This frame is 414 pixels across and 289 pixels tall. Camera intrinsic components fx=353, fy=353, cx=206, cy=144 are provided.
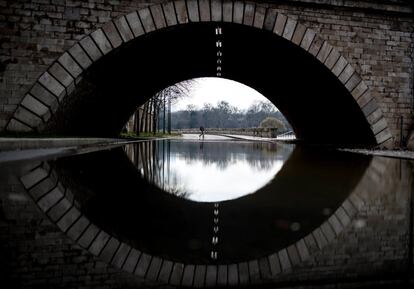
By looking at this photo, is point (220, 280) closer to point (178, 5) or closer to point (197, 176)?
point (197, 176)

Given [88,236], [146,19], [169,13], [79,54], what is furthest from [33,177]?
[169,13]

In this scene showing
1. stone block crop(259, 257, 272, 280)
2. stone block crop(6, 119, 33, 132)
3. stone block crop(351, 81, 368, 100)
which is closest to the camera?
stone block crop(259, 257, 272, 280)

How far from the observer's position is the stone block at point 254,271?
180 cm

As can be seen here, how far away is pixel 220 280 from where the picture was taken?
176cm

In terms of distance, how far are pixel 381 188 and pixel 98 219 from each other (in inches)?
134

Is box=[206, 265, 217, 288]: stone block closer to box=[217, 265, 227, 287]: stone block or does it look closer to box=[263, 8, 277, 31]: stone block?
box=[217, 265, 227, 287]: stone block

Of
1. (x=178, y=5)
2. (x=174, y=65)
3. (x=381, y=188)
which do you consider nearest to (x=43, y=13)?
(x=178, y=5)

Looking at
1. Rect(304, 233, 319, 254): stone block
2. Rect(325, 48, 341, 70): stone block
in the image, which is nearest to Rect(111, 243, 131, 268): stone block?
Rect(304, 233, 319, 254): stone block

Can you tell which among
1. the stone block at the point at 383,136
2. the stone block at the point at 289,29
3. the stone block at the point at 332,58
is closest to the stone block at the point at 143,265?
the stone block at the point at 289,29

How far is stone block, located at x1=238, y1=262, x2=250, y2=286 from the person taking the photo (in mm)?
1765

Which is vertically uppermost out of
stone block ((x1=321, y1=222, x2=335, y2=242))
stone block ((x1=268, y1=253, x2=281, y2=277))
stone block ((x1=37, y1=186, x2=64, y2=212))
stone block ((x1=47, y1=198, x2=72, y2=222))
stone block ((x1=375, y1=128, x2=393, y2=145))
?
stone block ((x1=375, y1=128, x2=393, y2=145))

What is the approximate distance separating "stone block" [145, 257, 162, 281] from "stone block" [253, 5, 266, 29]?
9997 mm

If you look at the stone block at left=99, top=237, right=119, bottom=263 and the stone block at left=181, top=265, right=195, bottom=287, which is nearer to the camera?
the stone block at left=181, top=265, right=195, bottom=287

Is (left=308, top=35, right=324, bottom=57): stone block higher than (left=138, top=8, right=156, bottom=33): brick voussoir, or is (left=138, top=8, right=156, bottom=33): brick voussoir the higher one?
(left=138, top=8, right=156, bottom=33): brick voussoir
